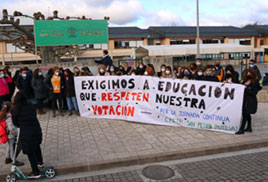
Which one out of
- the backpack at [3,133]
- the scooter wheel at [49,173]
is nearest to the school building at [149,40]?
the backpack at [3,133]

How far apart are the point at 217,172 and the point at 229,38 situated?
5324 cm

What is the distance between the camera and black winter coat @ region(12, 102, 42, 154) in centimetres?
443

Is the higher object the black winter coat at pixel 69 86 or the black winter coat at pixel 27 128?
the black winter coat at pixel 69 86

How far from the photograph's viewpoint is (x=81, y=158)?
544 centimetres

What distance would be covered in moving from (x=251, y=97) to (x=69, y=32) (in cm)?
907

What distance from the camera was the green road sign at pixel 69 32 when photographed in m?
12.2

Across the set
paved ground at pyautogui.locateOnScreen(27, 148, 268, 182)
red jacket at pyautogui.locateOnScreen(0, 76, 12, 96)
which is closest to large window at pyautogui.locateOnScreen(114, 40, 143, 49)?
red jacket at pyautogui.locateOnScreen(0, 76, 12, 96)

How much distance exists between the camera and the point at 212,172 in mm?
4887

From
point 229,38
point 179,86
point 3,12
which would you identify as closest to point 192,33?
point 229,38

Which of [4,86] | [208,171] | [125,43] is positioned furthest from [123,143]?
[125,43]

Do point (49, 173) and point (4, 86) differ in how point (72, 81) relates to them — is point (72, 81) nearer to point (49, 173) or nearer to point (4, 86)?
point (4, 86)

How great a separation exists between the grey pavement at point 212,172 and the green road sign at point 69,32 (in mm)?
9015

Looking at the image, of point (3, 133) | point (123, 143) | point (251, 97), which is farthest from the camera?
point (251, 97)

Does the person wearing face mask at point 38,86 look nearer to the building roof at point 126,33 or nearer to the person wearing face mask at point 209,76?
the person wearing face mask at point 209,76
